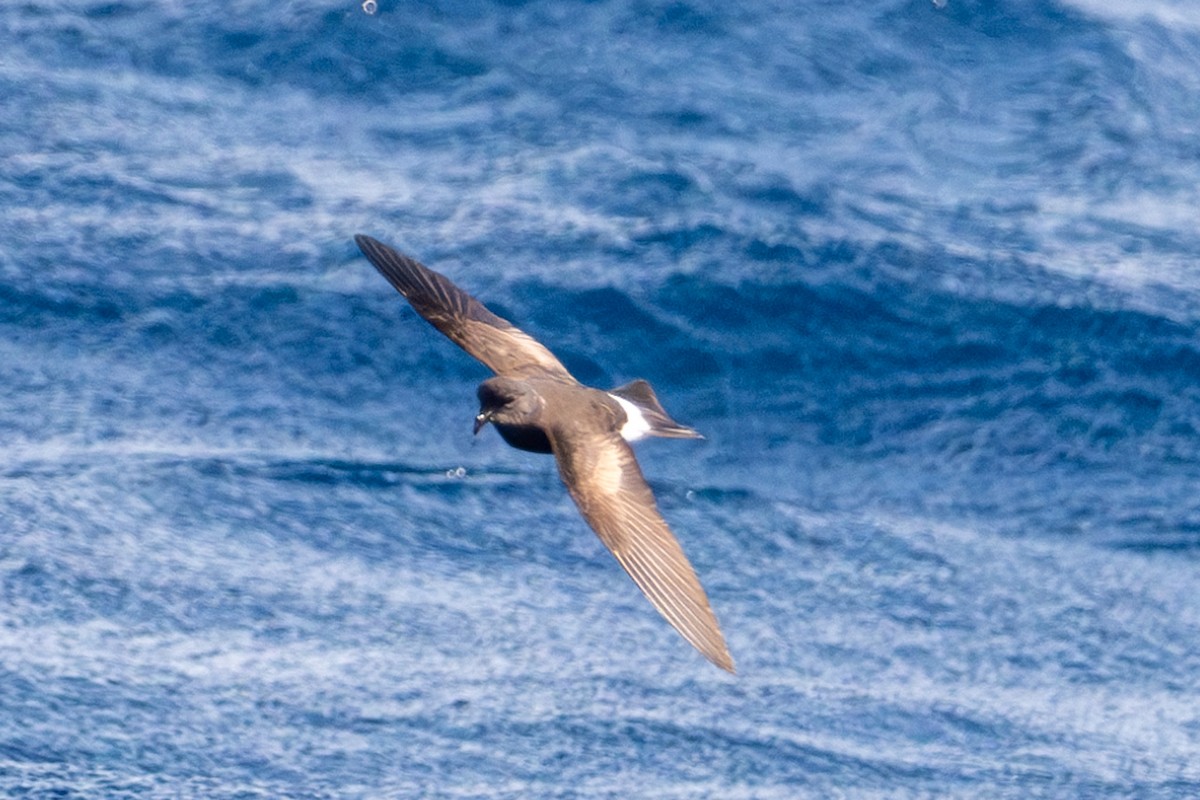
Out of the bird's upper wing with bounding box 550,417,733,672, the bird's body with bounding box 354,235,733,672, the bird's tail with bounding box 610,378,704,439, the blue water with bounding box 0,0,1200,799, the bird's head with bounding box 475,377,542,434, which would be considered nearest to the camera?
the bird's upper wing with bounding box 550,417,733,672

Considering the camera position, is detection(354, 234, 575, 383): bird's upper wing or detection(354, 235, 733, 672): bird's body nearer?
detection(354, 235, 733, 672): bird's body

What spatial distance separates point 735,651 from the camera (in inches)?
331

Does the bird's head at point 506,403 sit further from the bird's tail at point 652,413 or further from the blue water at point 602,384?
the blue water at point 602,384

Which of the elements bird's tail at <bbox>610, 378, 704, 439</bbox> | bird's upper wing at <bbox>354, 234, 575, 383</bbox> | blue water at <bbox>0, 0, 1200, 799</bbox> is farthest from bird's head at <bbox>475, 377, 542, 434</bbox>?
blue water at <bbox>0, 0, 1200, 799</bbox>

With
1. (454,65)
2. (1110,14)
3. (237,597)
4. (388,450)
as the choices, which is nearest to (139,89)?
(454,65)

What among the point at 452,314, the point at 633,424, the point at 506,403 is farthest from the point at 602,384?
the point at 506,403

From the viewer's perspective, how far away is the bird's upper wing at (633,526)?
17.7ft

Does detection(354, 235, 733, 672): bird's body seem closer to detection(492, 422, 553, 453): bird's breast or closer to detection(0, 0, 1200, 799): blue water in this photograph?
detection(492, 422, 553, 453): bird's breast

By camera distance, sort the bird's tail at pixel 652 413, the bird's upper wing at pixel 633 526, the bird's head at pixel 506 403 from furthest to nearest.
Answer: the bird's tail at pixel 652 413 < the bird's head at pixel 506 403 < the bird's upper wing at pixel 633 526

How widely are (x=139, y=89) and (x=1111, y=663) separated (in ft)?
23.0

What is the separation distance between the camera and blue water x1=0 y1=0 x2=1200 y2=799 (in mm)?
7883

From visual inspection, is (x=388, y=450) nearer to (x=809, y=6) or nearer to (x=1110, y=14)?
(x=809, y=6)

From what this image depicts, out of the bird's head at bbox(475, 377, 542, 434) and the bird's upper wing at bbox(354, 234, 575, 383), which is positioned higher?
the bird's upper wing at bbox(354, 234, 575, 383)

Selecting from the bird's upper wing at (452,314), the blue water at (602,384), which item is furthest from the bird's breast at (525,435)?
the blue water at (602,384)
